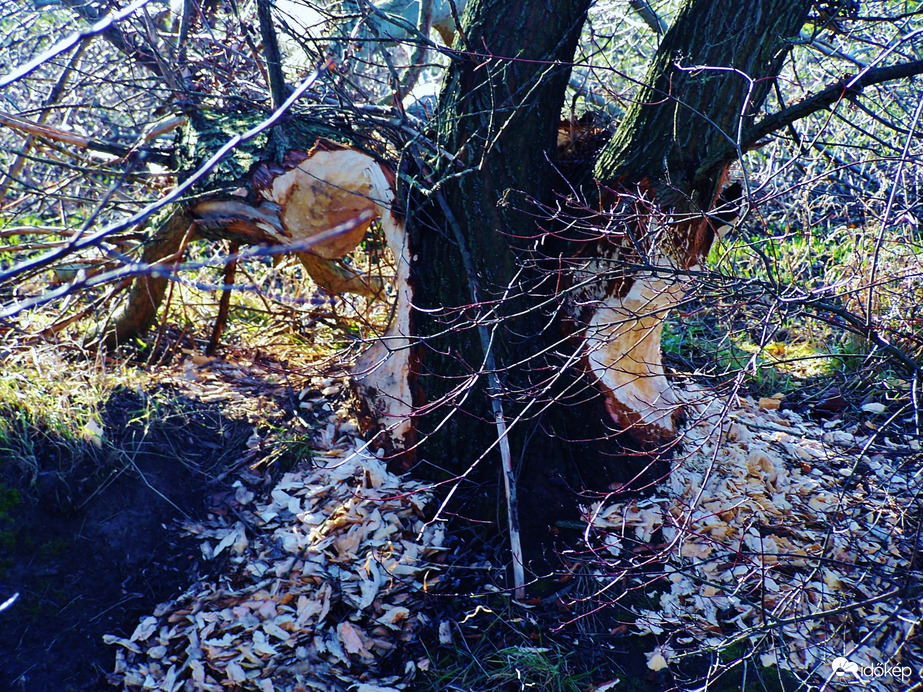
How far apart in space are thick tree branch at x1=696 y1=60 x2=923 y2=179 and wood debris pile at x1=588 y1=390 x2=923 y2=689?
1.01 m

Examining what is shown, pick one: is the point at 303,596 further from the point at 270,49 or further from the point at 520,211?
the point at 270,49

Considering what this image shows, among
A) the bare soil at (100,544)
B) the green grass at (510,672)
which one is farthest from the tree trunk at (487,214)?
the bare soil at (100,544)

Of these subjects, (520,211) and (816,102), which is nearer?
(816,102)

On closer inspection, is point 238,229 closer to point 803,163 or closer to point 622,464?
point 622,464

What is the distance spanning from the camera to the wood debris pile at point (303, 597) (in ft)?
8.97

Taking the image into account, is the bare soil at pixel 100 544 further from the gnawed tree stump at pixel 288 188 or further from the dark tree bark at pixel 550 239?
the dark tree bark at pixel 550 239

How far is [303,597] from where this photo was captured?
2.94 metres

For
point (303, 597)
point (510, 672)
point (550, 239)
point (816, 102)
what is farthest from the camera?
point (550, 239)

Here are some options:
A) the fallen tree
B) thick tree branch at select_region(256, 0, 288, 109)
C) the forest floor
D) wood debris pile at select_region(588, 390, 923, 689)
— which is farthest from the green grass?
thick tree branch at select_region(256, 0, 288, 109)

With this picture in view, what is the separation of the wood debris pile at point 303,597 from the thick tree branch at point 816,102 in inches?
71.1

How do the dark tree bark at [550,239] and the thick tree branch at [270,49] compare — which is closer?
the dark tree bark at [550,239]

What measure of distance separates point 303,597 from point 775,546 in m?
2.06

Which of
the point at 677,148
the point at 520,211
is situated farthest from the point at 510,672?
the point at 677,148

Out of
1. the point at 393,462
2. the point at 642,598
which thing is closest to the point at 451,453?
the point at 393,462
